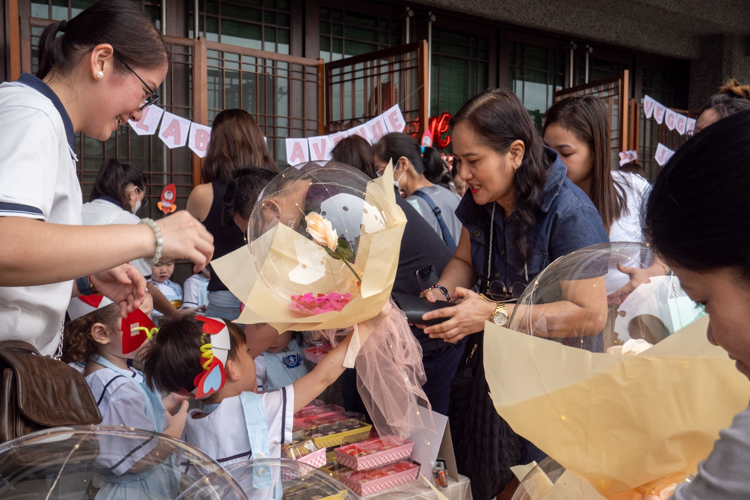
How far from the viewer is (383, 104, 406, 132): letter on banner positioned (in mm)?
4074

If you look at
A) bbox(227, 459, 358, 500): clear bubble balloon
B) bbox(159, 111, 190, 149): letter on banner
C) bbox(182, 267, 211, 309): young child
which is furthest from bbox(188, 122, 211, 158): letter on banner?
bbox(227, 459, 358, 500): clear bubble balloon

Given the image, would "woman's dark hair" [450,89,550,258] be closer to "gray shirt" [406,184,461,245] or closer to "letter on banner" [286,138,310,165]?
"gray shirt" [406,184,461,245]

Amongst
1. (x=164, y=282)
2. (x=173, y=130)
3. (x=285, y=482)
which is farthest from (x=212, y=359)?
(x=173, y=130)

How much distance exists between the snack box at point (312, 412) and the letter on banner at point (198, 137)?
228 cm

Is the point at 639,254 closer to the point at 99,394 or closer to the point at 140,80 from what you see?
the point at 140,80

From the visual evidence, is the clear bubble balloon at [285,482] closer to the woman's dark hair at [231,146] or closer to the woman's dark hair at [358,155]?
the woman's dark hair at [231,146]

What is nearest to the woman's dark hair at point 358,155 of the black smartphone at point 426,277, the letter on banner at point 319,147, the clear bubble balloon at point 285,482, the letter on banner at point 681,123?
the black smartphone at point 426,277

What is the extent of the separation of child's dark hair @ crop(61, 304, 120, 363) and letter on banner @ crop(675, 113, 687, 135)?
6.24 metres

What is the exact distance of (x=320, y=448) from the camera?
1725 mm

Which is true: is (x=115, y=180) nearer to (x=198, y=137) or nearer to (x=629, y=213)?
(x=198, y=137)

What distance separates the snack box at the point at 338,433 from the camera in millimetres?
1747

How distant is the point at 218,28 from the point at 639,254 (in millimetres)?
4015

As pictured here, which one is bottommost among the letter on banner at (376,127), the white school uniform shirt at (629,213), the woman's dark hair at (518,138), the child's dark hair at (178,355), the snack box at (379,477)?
the snack box at (379,477)

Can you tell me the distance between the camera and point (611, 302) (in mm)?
885
